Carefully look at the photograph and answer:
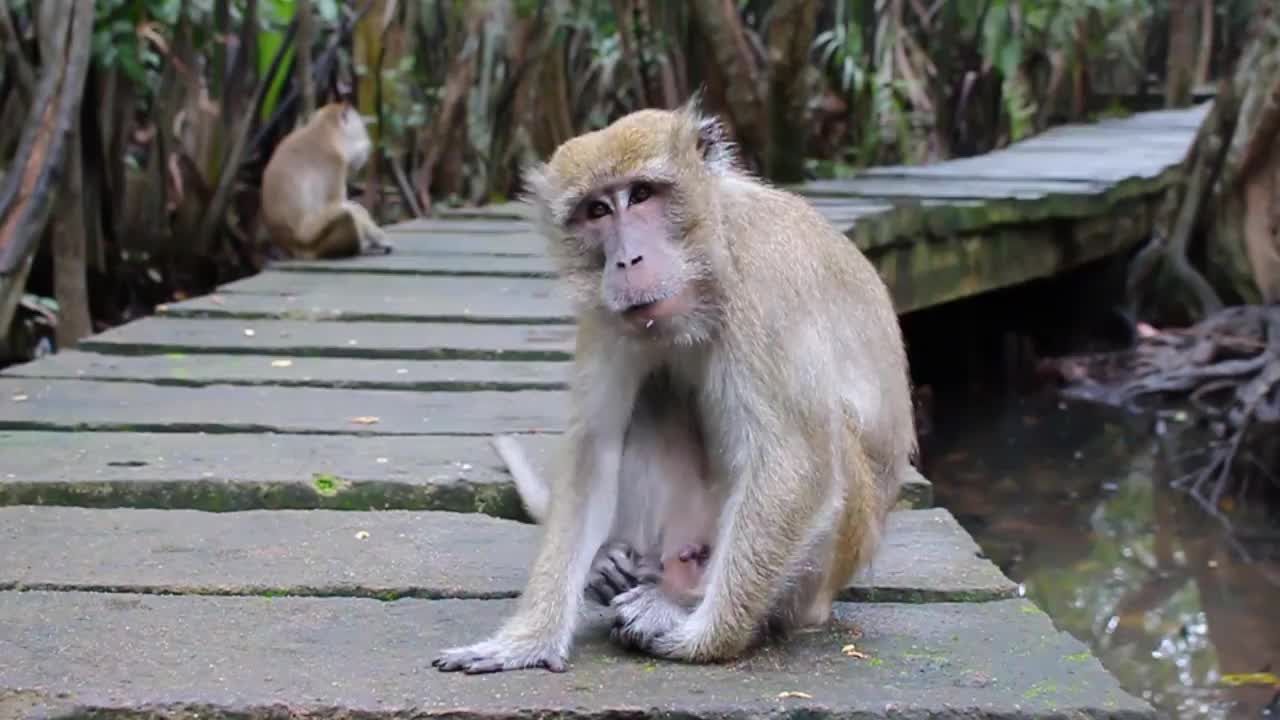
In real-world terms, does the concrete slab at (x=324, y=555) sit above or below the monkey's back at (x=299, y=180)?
below

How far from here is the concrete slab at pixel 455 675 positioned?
2.17 metres

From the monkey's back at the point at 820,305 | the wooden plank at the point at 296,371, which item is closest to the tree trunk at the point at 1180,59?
the wooden plank at the point at 296,371

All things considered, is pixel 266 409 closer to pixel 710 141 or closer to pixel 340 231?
pixel 710 141

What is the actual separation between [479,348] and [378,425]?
98cm

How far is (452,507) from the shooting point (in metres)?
3.36

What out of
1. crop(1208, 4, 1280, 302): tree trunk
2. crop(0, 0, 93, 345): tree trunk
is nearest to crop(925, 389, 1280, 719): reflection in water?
crop(1208, 4, 1280, 302): tree trunk

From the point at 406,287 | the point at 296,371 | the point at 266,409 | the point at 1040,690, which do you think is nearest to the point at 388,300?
the point at 406,287

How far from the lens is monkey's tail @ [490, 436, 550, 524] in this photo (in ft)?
10.7

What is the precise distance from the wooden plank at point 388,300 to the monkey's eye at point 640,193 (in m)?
2.64

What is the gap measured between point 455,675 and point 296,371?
2410 millimetres

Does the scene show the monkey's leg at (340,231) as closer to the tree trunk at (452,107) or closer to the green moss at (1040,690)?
the tree trunk at (452,107)

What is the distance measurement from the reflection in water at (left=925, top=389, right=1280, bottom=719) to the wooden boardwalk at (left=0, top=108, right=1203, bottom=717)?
2256mm

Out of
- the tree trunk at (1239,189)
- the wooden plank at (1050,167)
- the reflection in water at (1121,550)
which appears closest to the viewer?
the reflection in water at (1121,550)

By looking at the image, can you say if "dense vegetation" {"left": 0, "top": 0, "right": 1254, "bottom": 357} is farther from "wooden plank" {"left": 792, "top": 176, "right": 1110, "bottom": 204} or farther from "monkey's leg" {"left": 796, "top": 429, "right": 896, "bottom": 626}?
"monkey's leg" {"left": 796, "top": 429, "right": 896, "bottom": 626}
